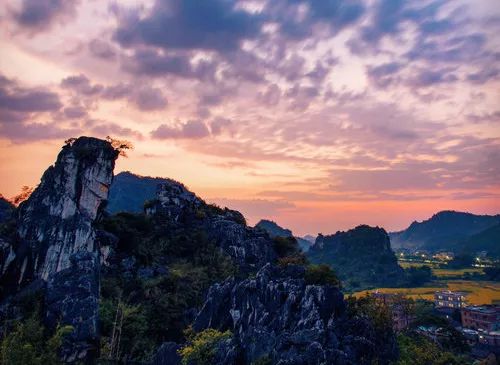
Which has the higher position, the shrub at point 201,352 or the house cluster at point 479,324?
the shrub at point 201,352

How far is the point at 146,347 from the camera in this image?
3556 centimetres

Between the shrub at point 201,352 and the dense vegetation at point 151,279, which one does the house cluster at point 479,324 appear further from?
the shrub at point 201,352

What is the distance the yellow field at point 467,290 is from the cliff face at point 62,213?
80.1 meters

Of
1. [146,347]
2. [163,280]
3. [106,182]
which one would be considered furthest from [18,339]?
[106,182]

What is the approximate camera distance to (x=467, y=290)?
124188 mm

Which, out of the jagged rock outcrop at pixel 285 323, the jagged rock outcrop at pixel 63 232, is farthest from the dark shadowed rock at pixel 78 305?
the jagged rock outcrop at pixel 285 323

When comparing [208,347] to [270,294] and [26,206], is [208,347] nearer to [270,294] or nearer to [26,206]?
[270,294]

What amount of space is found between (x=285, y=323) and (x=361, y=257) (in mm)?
138490

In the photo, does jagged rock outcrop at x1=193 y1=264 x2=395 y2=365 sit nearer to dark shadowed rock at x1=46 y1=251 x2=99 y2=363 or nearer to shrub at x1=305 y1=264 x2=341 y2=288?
shrub at x1=305 y1=264 x2=341 y2=288

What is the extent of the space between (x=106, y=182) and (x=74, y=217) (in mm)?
5810

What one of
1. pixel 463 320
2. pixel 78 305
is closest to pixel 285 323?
pixel 78 305

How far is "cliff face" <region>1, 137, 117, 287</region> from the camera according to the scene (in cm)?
4369

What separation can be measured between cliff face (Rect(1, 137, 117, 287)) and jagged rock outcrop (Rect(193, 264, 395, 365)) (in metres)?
18.0

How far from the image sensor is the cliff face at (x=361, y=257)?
144 meters
